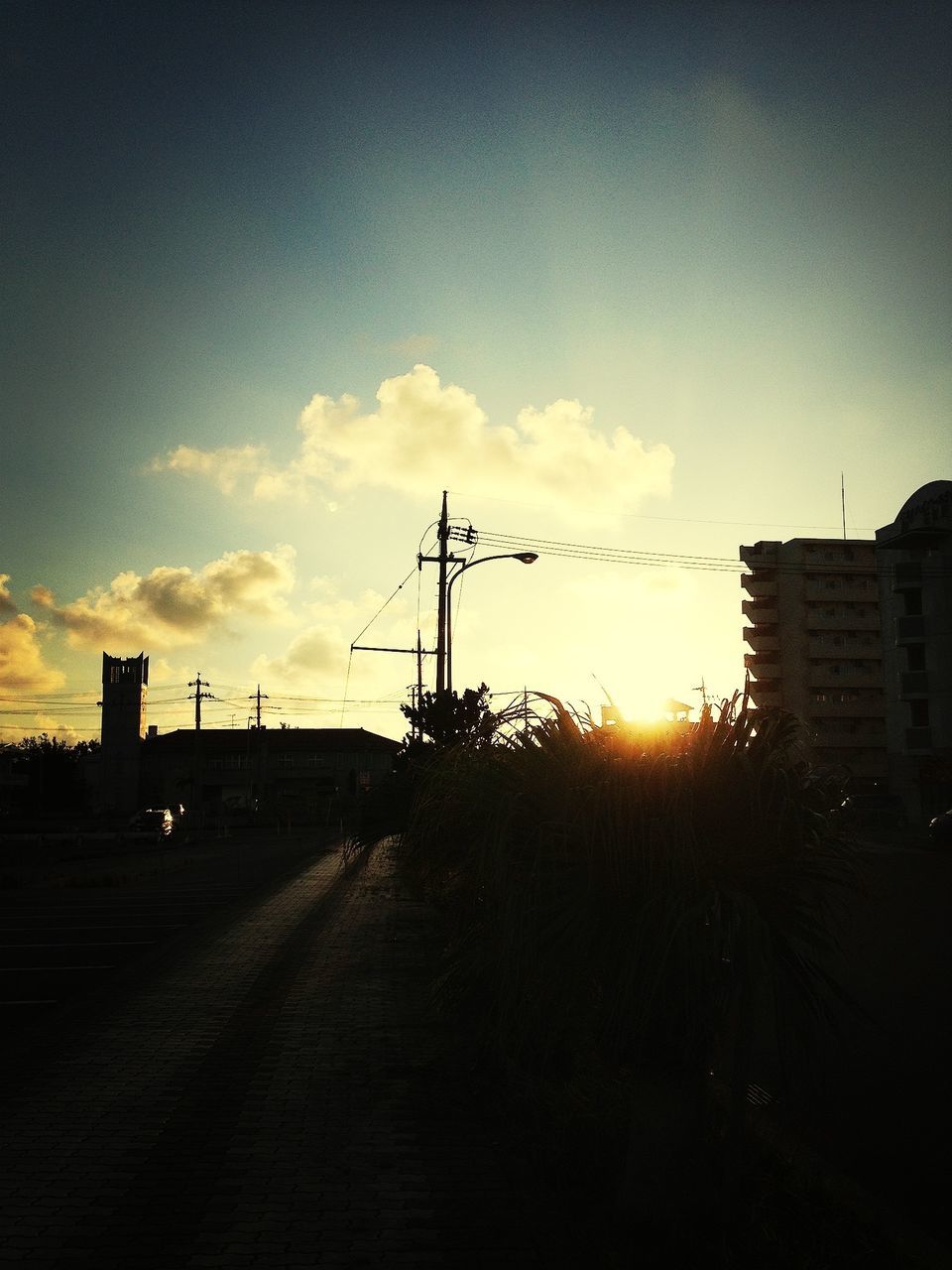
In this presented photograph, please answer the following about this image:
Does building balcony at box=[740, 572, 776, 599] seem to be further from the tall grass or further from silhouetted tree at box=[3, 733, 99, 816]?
the tall grass

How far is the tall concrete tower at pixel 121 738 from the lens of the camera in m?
89.1

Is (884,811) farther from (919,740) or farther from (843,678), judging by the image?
(843,678)

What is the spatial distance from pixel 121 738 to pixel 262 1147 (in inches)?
3540

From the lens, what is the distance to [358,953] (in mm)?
14164

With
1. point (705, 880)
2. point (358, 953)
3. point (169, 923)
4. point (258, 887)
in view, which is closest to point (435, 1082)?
point (705, 880)

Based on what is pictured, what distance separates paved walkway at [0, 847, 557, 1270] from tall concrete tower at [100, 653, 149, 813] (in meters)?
82.6

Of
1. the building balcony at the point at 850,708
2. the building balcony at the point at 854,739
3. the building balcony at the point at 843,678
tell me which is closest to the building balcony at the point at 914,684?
the building balcony at the point at 854,739

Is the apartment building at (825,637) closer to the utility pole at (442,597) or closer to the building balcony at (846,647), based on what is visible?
the building balcony at (846,647)

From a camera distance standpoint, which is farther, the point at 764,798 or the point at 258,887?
the point at 258,887

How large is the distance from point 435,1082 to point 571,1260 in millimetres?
3170

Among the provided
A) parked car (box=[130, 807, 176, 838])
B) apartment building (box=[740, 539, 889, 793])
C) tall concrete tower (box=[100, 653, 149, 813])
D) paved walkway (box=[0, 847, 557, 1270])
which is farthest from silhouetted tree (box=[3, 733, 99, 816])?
paved walkway (box=[0, 847, 557, 1270])

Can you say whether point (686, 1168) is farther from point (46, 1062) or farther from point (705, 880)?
point (46, 1062)

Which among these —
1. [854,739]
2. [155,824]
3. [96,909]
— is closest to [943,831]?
[96,909]

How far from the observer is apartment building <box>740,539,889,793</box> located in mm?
82562
